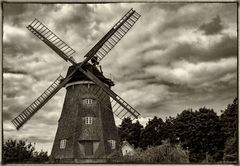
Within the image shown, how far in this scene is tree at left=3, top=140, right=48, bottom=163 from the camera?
13597 millimetres

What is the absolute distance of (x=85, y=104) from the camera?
1664 cm

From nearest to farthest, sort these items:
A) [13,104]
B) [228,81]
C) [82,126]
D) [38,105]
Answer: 1. [228,81]
2. [13,104]
3. [38,105]
4. [82,126]

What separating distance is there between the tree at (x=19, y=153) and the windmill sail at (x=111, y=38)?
3.56 m

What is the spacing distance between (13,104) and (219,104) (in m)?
6.31

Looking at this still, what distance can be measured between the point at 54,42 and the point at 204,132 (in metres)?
6.16

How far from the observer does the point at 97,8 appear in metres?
13.8

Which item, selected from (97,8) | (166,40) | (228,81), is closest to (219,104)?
(228,81)

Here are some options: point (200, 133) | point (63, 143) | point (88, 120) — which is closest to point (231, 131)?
point (200, 133)

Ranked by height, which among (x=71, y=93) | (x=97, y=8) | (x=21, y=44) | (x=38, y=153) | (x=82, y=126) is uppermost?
(x=97, y=8)

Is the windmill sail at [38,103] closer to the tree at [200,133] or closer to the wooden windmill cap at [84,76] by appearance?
the wooden windmill cap at [84,76]

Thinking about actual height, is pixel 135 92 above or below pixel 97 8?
below

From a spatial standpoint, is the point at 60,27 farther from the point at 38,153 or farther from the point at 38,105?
the point at 38,153

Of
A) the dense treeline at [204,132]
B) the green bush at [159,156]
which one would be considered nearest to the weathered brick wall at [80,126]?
the dense treeline at [204,132]

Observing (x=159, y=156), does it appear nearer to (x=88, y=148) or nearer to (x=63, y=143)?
(x=88, y=148)
